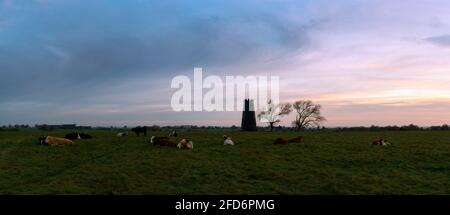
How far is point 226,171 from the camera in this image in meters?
14.3

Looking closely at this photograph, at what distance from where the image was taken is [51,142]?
22984 millimetres

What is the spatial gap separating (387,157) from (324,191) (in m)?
7.09

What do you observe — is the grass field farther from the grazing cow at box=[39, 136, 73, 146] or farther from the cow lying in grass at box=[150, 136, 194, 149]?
the grazing cow at box=[39, 136, 73, 146]

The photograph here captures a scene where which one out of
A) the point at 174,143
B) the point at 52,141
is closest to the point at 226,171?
the point at 174,143

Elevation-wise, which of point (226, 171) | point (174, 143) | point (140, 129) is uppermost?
point (140, 129)

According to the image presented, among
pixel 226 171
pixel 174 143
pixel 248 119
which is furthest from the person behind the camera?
pixel 248 119

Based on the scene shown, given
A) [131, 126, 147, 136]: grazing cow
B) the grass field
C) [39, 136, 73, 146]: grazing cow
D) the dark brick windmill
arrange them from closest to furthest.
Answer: the grass field
[39, 136, 73, 146]: grazing cow
[131, 126, 147, 136]: grazing cow
the dark brick windmill

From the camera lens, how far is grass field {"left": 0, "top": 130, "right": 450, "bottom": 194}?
12.2m

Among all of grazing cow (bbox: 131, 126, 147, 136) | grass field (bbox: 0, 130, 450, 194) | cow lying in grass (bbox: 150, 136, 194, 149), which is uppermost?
grazing cow (bbox: 131, 126, 147, 136)

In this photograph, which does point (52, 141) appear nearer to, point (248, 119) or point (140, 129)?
point (140, 129)

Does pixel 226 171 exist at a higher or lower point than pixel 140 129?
lower

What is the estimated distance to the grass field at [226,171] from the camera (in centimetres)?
1216

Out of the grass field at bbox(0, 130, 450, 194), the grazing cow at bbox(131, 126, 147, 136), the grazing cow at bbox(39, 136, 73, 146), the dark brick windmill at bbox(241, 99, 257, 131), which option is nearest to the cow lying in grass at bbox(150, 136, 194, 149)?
the grass field at bbox(0, 130, 450, 194)
